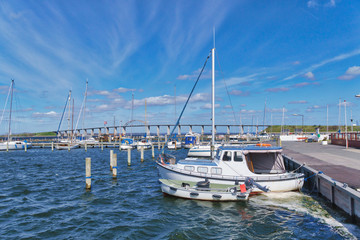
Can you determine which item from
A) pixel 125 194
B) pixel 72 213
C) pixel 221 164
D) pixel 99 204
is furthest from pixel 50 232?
pixel 221 164

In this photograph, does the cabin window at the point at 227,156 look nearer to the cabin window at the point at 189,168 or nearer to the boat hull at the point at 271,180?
the boat hull at the point at 271,180

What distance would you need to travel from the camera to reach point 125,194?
1791 centimetres

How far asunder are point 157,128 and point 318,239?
517 ft

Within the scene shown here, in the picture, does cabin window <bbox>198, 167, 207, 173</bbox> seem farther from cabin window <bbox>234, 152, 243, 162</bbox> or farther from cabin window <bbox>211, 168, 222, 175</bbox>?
cabin window <bbox>234, 152, 243, 162</bbox>

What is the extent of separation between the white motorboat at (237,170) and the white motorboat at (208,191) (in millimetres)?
837

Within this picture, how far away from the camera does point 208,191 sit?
15625 mm

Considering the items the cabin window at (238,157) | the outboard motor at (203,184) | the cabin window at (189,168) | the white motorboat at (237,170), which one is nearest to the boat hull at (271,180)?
the white motorboat at (237,170)

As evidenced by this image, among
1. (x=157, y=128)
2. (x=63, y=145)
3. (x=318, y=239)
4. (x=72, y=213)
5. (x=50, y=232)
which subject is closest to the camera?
(x=318, y=239)

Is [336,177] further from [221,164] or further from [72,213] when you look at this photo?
[72,213]

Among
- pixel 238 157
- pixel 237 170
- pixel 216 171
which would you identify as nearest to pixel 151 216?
pixel 216 171

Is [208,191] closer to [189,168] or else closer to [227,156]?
[189,168]

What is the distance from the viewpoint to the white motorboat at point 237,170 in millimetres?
16562

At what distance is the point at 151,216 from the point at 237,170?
7.40m

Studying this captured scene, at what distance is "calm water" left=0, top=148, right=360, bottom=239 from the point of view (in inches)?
438
